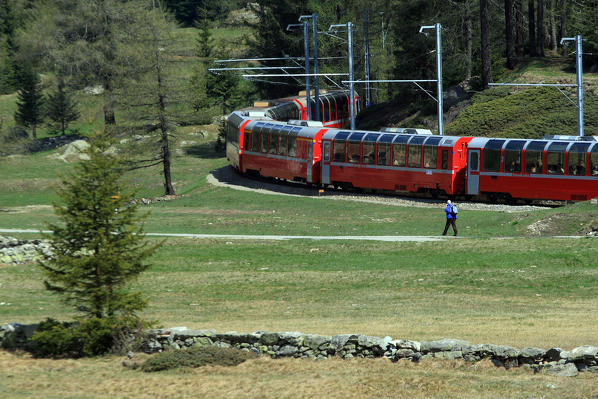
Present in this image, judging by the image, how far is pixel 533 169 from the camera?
4069 centimetres

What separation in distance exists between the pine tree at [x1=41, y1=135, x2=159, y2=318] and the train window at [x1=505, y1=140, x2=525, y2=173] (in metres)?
26.0

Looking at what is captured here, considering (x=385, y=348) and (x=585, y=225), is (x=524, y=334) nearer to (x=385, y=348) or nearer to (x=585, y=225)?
(x=385, y=348)

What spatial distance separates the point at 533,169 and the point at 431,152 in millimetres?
5613

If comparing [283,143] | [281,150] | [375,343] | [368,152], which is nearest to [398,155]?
[368,152]

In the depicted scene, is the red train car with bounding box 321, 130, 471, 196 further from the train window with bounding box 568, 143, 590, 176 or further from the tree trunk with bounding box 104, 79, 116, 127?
the tree trunk with bounding box 104, 79, 116, 127

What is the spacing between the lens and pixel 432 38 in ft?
222

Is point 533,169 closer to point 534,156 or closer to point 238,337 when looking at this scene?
point 534,156

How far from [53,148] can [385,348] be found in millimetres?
75517

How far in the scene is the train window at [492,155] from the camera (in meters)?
42.0

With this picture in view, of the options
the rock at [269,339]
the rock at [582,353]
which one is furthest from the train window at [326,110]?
the rock at [582,353]

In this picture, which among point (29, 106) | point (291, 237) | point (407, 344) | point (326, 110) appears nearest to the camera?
point (407, 344)

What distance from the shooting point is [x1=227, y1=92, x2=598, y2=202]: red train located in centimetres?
3994

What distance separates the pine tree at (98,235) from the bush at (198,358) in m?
1.74

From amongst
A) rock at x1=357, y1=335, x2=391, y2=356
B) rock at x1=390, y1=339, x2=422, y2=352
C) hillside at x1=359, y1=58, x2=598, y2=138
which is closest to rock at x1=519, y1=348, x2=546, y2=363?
rock at x1=390, y1=339, x2=422, y2=352
